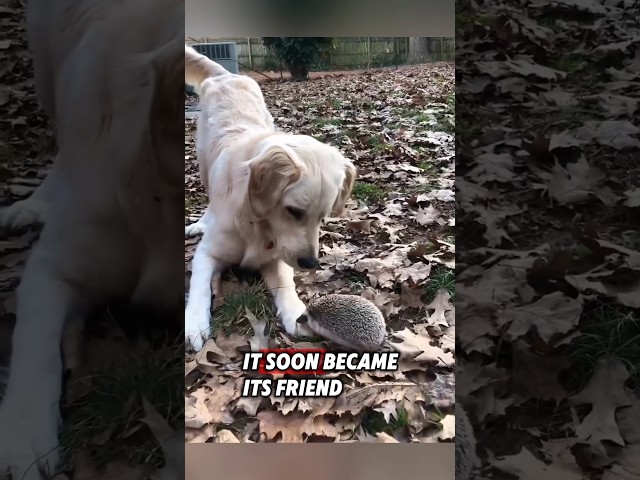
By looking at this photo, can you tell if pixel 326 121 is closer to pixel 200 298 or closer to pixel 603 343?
pixel 200 298

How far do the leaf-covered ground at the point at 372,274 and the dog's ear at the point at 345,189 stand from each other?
0.03m

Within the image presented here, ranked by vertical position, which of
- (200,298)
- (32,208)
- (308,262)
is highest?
(32,208)

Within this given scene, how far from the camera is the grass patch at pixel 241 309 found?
189cm

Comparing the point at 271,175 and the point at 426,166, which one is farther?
the point at 426,166

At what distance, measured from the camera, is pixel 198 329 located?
1.89 m

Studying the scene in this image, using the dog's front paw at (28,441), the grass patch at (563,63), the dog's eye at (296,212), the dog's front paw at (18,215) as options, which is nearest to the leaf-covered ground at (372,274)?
the dog's eye at (296,212)

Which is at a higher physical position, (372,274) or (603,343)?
(372,274)

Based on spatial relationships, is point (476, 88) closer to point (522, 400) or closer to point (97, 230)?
point (522, 400)

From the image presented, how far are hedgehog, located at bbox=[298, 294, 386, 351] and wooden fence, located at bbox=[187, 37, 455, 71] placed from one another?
912mm

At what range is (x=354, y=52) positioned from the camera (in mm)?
1933

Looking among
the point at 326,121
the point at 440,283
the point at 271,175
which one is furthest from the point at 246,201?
the point at 440,283

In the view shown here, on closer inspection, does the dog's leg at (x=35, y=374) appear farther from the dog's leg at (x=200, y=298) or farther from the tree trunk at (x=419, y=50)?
the tree trunk at (x=419, y=50)

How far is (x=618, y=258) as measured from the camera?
194cm

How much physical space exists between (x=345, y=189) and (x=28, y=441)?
1538mm
